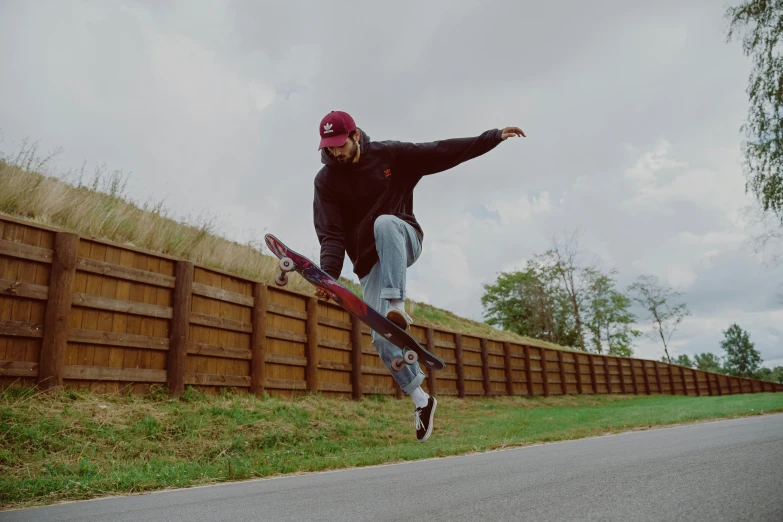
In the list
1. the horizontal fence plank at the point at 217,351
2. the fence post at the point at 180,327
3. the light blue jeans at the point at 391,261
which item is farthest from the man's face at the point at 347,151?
the horizontal fence plank at the point at 217,351

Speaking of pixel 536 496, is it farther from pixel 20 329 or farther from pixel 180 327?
pixel 180 327

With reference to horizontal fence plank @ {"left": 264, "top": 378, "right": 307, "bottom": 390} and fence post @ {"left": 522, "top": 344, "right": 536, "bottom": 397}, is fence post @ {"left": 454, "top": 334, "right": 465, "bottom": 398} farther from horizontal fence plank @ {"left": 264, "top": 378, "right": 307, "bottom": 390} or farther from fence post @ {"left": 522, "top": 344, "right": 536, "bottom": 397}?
horizontal fence plank @ {"left": 264, "top": 378, "right": 307, "bottom": 390}

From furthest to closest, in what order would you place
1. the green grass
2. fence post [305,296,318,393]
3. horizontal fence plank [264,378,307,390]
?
1. fence post [305,296,318,393]
2. horizontal fence plank [264,378,307,390]
3. the green grass

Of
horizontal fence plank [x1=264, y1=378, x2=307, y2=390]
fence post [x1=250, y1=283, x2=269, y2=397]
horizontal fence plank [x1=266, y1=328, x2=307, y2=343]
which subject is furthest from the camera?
horizontal fence plank [x1=266, y1=328, x2=307, y2=343]

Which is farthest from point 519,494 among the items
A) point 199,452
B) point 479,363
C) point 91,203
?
point 479,363

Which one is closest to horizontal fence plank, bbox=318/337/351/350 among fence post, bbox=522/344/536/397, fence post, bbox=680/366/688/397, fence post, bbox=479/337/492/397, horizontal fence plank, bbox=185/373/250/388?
horizontal fence plank, bbox=185/373/250/388

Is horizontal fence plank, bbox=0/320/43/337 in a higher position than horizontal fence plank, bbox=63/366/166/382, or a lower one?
higher

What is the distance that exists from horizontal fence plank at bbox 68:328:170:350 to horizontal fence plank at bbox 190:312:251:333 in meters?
0.60

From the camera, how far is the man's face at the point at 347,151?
3.78 meters

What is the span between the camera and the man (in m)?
3.71

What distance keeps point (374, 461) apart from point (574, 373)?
18581 millimetres

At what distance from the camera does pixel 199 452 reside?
669 cm

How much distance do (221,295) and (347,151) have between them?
5838mm

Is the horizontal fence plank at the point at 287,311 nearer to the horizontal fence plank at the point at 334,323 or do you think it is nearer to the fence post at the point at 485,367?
the horizontal fence plank at the point at 334,323
